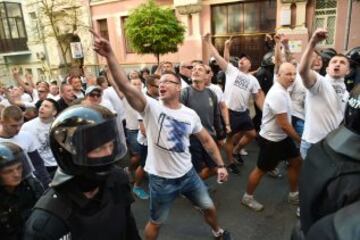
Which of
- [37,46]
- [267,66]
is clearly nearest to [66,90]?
[267,66]

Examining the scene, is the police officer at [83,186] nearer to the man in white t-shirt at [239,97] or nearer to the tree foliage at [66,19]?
the man in white t-shirt at [239,97]

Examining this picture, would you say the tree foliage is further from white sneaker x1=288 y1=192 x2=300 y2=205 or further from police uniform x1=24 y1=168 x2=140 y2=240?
police uniform x1=24 y1=168 x2=140 y2=240

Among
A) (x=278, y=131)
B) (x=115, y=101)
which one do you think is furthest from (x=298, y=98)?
(x=115, y=101)

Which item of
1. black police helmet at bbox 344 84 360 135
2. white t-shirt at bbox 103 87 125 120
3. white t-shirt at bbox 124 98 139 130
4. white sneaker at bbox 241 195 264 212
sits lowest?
white sneaker at bbox 241 195 264 212

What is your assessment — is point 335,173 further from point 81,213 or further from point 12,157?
point 12,157

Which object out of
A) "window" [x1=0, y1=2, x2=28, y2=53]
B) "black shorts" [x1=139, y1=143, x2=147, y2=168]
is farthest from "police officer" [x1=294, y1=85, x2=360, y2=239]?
"window" [x1=0, y1=2, x2=28, y2=53]

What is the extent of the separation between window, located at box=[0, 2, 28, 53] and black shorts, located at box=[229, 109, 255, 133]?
22.2 metres

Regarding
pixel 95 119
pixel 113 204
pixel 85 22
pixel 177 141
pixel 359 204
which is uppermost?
pixel 85 22

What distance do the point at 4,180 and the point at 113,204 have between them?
106cm

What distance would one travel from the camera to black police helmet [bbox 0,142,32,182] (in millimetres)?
2178

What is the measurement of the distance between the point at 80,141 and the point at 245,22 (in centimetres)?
1330

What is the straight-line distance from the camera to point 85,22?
18.9 meters

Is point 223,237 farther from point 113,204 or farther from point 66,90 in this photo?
point 66,90

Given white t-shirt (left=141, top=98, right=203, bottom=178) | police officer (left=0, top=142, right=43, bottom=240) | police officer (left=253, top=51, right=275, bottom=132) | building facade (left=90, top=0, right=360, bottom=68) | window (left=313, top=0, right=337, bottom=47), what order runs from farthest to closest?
window (left=313, top=0, right=337, bottom=47), building facade (left=90, top=0, right=360, bottom=68), police officer (left=253, top=51, right=275, bottom=132), white t-shirt (left=141, top=98, right=203, bottom=178), police officer (left=0, top=142, right=43, bottom=240)
